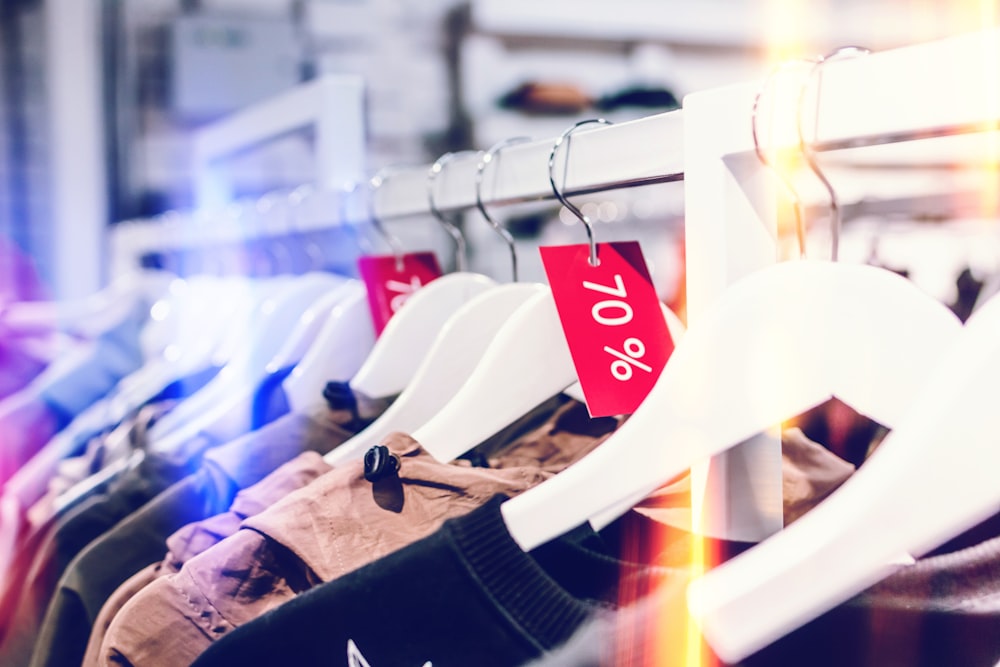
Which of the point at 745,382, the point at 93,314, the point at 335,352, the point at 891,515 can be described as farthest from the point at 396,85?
the point at 891,515

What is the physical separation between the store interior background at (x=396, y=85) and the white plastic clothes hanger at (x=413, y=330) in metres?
1.30

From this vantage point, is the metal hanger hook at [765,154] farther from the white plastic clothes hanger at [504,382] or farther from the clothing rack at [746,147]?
the white plastic clothes hanger at [504,382]

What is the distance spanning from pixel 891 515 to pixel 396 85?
273 centimetres

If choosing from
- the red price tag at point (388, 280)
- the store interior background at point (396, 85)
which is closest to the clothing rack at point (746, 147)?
the red price tag at point (388, 280)

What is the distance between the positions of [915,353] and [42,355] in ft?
4.46

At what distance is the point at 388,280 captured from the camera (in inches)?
33.2

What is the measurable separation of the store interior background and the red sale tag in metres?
1.45

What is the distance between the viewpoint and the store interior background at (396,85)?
90.6 inches

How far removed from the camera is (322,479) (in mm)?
533

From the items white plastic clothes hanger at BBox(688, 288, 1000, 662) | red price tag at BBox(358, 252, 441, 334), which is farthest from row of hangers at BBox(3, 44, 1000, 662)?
red price tag at BBox(358, 252, 441, 334)

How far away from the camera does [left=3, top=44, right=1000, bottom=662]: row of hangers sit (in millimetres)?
307

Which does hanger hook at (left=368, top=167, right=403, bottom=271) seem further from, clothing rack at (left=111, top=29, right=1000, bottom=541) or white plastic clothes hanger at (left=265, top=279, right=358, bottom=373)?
clothing rack at (left=111, top=29, right=1000, bottom=541)

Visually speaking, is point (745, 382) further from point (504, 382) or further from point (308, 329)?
point (308, 329)

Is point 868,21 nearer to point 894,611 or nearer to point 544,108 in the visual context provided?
point 544,108
